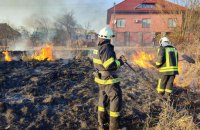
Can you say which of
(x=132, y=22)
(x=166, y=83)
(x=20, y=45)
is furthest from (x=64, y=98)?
(x=132, y=22)

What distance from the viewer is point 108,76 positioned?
5.49 m

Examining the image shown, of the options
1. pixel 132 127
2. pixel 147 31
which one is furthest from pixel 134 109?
pixel 147 31

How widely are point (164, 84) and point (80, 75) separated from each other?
2496 mm

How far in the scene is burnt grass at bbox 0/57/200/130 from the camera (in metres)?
5.68

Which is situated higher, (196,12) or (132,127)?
(196,12)

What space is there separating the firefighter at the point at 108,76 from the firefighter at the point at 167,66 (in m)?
2.27

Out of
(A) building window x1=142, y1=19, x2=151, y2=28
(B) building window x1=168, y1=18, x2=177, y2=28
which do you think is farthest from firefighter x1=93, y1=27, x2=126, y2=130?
(A) building window x1=142, y1=19, x2=151, y2=28

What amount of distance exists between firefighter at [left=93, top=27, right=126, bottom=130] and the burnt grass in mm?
531

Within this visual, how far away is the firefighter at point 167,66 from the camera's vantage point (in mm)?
7535

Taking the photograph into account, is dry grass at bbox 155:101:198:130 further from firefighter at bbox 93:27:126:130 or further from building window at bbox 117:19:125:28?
building window at bbox 117:19:125:28

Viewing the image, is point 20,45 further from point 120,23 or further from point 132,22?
point 132,22

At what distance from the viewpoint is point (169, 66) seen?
7531mm

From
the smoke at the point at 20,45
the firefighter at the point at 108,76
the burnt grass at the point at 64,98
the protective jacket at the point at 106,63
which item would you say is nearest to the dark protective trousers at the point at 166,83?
the burnt grass at the point at 64,98

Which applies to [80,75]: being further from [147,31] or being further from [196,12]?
[147,31]
